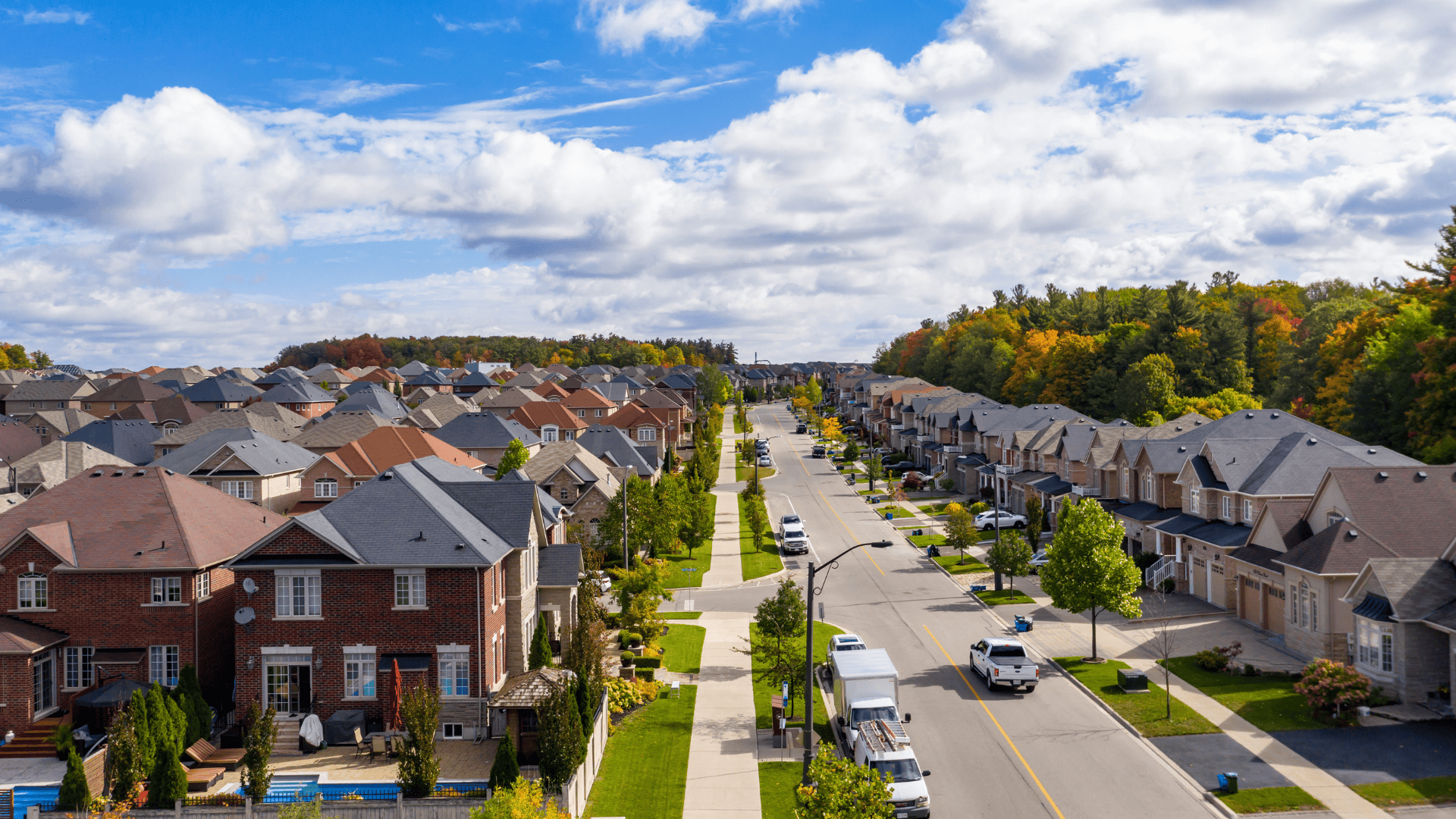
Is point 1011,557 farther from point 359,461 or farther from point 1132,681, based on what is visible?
point 359,461

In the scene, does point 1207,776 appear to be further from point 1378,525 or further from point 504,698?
point 504,698

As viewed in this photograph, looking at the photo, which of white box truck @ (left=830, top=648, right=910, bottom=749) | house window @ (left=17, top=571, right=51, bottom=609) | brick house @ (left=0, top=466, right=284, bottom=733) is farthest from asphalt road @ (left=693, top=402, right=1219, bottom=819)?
house window @ (left=17, top=571, right=51, bottom=609)

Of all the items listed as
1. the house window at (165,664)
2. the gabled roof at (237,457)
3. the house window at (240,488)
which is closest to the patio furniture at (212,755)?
the house window at (165,664)

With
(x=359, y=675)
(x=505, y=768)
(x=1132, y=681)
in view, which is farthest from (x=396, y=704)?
(x=1132, y=681)

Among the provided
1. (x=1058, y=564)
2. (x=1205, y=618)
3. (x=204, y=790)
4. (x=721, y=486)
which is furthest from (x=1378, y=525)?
(x=721, y=486)

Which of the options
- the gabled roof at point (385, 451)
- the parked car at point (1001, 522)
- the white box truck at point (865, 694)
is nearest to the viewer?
the white box truck at point (865, 694)

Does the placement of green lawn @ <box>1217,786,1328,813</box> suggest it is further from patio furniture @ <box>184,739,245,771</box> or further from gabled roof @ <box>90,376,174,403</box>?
gabled roof @ <box>90,376,174,403</box>

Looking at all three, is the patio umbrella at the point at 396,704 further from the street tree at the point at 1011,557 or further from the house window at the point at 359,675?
the street tree at the point at 1011,557
